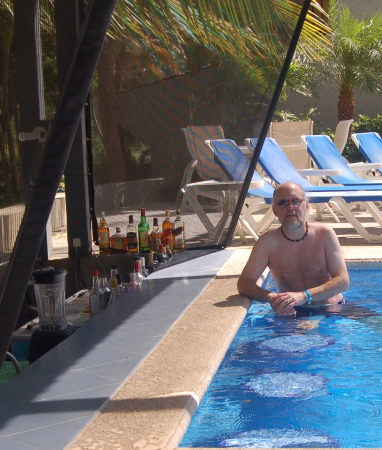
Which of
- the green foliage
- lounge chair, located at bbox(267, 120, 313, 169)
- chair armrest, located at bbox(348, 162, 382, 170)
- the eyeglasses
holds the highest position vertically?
the green foliage

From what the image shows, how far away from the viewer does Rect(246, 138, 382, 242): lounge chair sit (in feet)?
24.5

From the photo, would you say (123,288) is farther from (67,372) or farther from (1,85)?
(1,85)

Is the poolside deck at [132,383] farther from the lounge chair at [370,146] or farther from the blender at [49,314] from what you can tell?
the lounge chair at [370,146]

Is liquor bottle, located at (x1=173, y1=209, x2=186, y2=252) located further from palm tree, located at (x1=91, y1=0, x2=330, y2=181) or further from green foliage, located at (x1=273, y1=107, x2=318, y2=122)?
green foliage, located at (x1=273, y1=107, x2=318, y2=122)

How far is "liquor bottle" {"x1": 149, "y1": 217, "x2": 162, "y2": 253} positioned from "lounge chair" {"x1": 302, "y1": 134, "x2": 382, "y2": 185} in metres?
3.63

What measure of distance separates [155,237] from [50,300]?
7.68 feet

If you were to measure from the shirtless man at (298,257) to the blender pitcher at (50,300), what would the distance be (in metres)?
1.16

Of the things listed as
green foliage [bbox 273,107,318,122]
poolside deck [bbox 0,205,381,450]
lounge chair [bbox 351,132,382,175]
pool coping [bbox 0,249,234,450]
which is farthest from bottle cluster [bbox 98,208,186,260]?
green foliage [bbox 273,107,318,122]

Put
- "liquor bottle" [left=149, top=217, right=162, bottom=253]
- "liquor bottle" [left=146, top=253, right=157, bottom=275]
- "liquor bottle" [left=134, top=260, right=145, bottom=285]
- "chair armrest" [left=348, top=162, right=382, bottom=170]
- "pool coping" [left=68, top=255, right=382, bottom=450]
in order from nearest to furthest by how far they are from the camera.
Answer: "pool coping" [left=68, top=255, right=382, bottom=450]
"liquor bottle" [left=134, top=260, right=145, bottom=285]
"liquor bottle" [left=146, top=253, right=157, bottom=275]
"liquor bottle" [left=149, top=217, right=162, bottom=253]
"chair armrest" [left=348, top=162, right=382, bottom=170]

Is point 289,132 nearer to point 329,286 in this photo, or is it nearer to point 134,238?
→ point 134,238

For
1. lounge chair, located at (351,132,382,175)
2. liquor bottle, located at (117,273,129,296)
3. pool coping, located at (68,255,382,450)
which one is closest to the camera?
pool coping, located at (68,255,382,450)

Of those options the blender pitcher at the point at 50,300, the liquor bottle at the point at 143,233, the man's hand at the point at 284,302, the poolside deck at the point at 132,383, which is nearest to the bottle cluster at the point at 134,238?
the liquor bottle at the point at 143,233

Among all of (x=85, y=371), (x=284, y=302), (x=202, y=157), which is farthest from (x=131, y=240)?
(x=85, y=371)

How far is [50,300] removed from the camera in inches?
152
